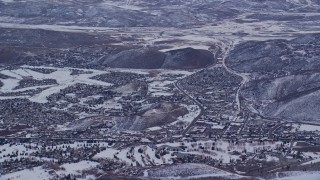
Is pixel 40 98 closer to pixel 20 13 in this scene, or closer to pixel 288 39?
pixel 288 39

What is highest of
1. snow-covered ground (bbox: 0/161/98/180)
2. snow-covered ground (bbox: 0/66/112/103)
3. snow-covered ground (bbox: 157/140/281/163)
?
snow-covered ground (bbox: 0/161/98/180)

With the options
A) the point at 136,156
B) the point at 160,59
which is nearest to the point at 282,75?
the point at 160,59

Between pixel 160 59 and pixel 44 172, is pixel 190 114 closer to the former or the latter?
pixel 44 172

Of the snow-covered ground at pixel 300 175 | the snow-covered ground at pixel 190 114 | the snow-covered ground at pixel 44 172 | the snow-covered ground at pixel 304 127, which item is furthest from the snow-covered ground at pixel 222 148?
the snow-covered ground at pixel 44 172

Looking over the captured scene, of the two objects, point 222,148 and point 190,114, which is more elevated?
point 222,148

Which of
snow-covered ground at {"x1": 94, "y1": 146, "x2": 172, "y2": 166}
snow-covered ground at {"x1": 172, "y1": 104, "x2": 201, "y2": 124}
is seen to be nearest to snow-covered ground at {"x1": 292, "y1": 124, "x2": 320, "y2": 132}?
snow-covered ground at {"x1": 172, "y1": 104, "x2": 201, "y2": 124}

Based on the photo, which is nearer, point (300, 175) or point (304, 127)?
point (300, 175)

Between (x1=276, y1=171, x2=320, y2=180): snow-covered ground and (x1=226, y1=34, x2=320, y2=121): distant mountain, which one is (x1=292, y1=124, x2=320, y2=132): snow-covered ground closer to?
(x1=226, y1=34, x2=320, y2=121): distant mountain

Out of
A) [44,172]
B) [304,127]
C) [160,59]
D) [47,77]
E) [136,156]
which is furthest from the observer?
[160,59]

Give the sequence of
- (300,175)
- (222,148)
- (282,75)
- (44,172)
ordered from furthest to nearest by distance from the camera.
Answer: (282,75) < (222,148) < (44,172) < (300,175)

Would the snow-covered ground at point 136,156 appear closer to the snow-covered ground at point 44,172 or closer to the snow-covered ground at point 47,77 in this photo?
the snow-covered ground at point 44,172

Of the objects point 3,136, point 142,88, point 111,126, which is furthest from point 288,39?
point 3,136

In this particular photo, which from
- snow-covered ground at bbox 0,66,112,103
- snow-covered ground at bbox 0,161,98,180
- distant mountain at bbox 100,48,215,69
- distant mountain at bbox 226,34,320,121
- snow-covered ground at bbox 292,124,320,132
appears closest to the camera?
snow-covered ground at bbox 0,161,98,180
